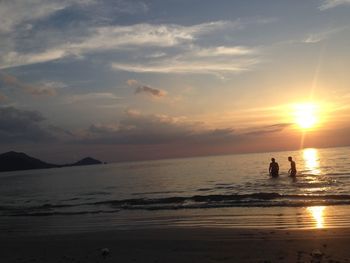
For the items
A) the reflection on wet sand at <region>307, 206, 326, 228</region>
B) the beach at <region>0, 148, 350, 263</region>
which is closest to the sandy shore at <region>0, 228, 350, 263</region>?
the beach at <region>0, 148, 350, 263</region>

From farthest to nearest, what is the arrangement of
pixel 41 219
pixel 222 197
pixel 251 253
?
pixel 222 197, pixel 41 219, pixel 251 253

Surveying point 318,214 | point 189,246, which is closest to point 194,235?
point 189,246

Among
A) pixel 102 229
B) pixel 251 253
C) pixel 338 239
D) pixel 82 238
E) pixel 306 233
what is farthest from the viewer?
pixel 102 229

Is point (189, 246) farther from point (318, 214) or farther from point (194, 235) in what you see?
point (318, 214)

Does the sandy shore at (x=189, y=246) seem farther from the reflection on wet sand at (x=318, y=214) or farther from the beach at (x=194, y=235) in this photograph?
the reflection on wet sand at (x=318, y=214)

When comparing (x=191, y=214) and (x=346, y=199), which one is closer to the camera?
(x=191, y=214)

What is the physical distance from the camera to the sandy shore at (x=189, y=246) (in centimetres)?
1152

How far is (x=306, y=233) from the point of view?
14.4 meters

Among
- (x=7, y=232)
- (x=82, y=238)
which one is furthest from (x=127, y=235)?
(x=7, y=232)

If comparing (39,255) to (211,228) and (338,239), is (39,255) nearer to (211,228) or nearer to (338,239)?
(211,228)

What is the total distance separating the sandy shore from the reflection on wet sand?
2.04 m

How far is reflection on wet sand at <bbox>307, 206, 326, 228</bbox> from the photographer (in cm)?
1679

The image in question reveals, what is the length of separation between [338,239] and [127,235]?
7.81 metres

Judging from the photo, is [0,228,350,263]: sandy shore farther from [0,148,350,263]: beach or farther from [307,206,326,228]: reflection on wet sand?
[307,206,326,228]: reflection on wet sand
